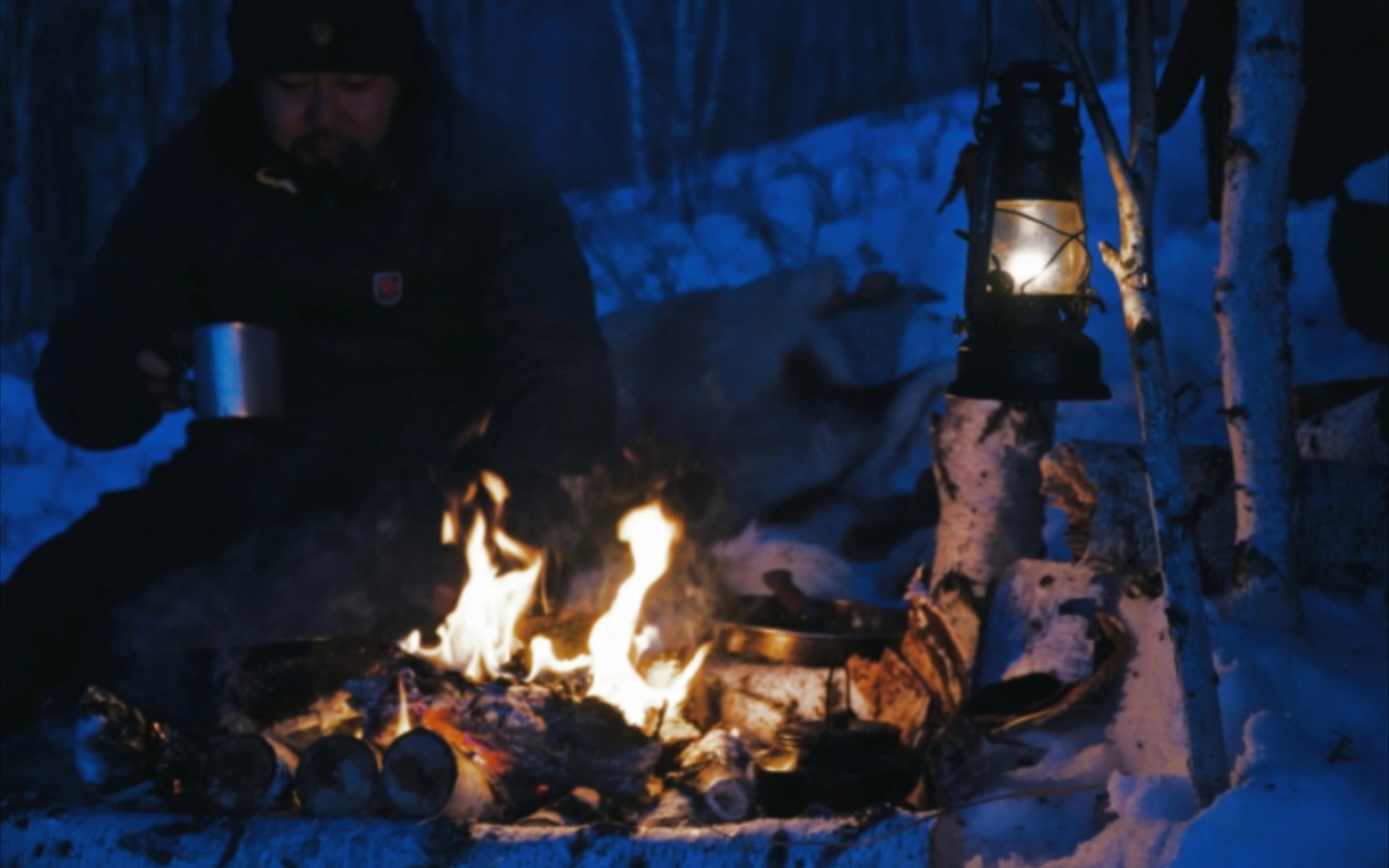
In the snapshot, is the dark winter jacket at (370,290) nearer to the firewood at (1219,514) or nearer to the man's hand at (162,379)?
the man's hand at (162,379)

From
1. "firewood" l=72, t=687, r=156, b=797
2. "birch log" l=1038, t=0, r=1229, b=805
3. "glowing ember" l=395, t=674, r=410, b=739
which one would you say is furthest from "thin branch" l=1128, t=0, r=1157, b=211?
"firewood" l=72, t=687, r=156, b=797

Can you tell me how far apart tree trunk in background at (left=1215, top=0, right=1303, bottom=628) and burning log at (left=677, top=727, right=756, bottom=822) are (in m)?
1.31

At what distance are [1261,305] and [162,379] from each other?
335cm

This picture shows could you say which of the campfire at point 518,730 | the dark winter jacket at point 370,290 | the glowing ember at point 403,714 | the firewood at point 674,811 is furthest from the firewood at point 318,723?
the dark winter jacket at point 370,290

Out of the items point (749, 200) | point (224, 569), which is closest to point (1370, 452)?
point (224, 569)

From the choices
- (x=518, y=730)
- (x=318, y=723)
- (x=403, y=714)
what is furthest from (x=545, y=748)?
(x=318, y=723)

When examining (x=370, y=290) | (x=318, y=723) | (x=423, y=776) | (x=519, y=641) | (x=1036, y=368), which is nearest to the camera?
(x=1036, y=368)

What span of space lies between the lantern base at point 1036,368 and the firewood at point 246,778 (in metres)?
1.86

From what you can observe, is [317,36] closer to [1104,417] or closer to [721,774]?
[721,774]

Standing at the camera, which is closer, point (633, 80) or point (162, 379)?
point (162, 379)

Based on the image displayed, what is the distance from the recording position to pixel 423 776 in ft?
9.17

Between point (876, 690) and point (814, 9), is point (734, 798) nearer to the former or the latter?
point (876, 690)

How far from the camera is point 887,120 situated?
816 centimetres

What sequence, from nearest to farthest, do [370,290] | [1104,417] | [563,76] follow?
[370,290]
[1104,417]
[563,76]
